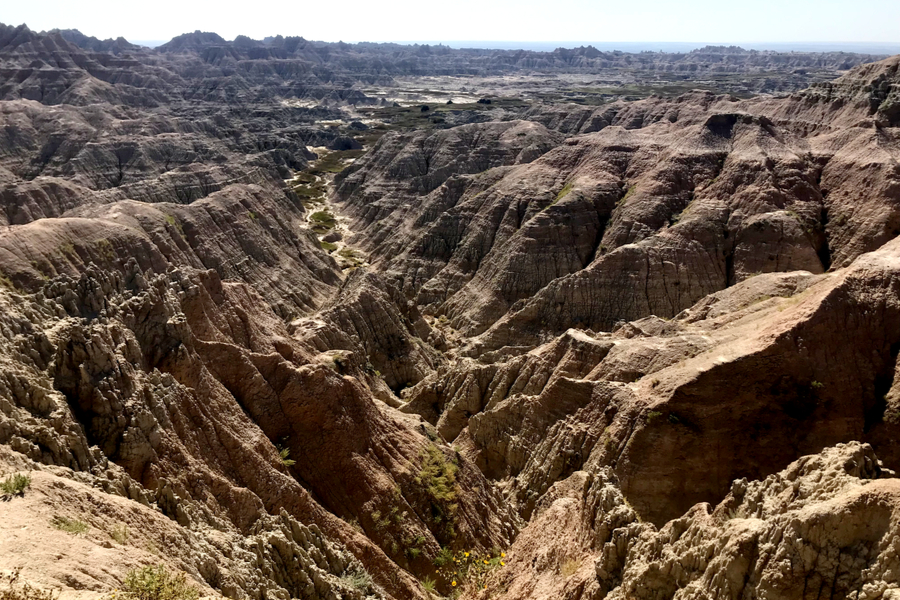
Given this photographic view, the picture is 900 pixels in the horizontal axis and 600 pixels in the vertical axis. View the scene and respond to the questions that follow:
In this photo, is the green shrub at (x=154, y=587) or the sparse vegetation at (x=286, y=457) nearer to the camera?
the green shrub at (x=154, y=587)

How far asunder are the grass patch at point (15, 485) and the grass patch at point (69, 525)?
39.0 inches

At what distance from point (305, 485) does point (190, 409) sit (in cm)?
516

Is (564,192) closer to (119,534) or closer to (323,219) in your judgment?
(323,219)

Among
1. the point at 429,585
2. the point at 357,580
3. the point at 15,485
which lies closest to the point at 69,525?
the point at 15,485

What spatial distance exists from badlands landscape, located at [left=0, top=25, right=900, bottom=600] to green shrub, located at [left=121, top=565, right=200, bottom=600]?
0.13 meters

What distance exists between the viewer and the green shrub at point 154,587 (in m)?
11.2

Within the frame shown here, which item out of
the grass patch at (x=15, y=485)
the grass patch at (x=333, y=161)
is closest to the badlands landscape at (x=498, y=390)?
the grass patch at (x=15, y=485)

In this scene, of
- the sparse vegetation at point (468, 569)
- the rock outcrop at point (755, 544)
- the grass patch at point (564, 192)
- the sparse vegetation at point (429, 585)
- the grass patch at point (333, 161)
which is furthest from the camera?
the grass patch at point (333, 161)

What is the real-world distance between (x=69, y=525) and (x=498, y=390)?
25644 mm

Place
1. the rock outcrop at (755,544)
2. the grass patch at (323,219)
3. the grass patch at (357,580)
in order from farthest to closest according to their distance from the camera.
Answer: the grass patch at (323,219) < the grass patch at (357,580) < the rock outcrop at (755,544)

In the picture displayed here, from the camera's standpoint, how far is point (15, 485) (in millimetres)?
12695

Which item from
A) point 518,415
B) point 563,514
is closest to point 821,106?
point 518,415

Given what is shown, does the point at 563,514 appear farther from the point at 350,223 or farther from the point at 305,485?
the point at 350,223

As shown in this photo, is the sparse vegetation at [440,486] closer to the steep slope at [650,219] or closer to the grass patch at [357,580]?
the grass patch at [357,580]
